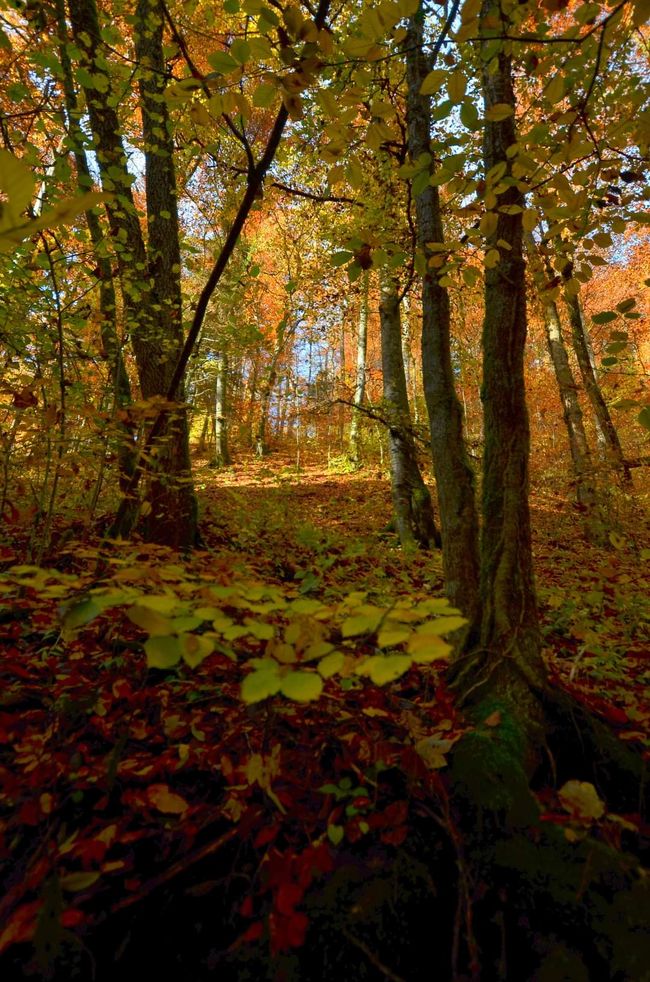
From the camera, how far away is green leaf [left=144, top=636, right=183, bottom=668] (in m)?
0.95

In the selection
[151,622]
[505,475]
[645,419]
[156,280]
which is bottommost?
[151,622]

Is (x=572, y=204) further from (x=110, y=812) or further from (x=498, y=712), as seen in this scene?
(x=110, y=812)

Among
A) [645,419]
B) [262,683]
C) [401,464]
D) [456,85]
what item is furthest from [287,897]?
[401,464]

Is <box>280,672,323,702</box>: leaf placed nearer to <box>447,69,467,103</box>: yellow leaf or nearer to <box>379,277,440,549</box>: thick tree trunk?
<box>447,69,467,103</box>: yellow leaf

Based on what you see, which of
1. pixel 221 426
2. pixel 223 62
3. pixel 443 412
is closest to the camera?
pixel 223 62

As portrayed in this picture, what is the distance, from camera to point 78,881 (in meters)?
1.41

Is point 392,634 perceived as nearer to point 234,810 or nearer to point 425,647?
point 425,647

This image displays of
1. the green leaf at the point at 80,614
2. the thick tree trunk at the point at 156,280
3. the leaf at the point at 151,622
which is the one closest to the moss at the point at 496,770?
the leaf at the point at 151,622

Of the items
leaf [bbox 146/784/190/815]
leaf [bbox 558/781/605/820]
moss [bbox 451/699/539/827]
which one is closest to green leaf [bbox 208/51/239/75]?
leaf [bbox 146/784/190/815]

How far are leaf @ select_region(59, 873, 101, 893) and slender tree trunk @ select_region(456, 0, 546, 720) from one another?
5.64 ft

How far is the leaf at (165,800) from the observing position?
1.69 metres

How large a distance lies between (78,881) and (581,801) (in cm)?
181

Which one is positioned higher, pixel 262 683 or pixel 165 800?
pixel 262 683

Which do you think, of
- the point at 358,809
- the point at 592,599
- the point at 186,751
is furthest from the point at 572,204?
the point at 592,599
